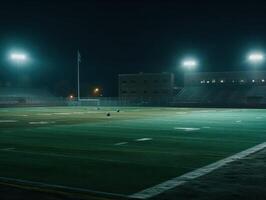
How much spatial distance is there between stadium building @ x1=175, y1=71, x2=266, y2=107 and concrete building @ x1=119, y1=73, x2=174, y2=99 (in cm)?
388

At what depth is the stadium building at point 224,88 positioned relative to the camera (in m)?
72.4

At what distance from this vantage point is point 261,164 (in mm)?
9695

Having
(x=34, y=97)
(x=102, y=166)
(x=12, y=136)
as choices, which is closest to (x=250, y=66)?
(x=34, y=97)

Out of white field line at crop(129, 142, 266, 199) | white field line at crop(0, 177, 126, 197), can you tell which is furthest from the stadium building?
white field line at crop(0, 177, 126, 197)

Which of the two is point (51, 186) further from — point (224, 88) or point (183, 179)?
point (224, 88)

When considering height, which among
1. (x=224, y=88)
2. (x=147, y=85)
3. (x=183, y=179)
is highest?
(x=147, y=85)

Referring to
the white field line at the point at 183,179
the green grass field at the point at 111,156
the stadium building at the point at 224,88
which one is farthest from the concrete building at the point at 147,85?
the white field line at the point at 183,179

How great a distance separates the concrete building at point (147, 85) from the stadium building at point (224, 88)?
153 inches

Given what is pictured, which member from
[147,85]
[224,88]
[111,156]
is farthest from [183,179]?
[147,85]

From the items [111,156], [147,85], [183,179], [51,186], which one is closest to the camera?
[51,186]

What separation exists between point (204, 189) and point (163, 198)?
888 millimetres

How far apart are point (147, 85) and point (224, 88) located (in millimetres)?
17580

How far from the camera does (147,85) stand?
90688 mm

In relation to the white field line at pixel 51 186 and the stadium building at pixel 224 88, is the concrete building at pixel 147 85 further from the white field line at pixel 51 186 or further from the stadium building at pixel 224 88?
the white field line at pixel 51 186
